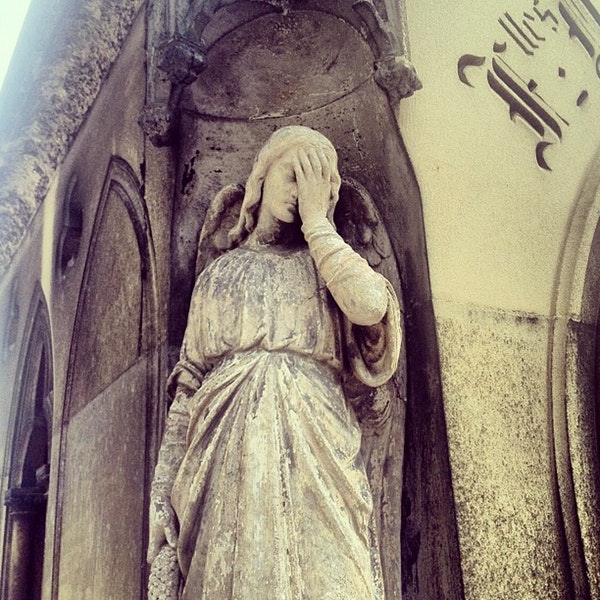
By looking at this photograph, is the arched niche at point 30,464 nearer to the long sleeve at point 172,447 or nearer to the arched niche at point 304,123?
the arched niche at point 304,123

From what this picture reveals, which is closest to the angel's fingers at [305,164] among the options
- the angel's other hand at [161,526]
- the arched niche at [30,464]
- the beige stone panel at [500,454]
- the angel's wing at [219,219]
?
the angel's wing at [219,219]

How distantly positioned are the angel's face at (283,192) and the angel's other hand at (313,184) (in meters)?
0.03

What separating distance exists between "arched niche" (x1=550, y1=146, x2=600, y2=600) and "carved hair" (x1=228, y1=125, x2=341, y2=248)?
3.28 ft

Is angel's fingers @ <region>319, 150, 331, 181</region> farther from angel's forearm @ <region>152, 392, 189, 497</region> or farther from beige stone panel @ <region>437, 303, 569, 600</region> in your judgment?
angel's forearm @ <region>152, 392, 189, 497</region>

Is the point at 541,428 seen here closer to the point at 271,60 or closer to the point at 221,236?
the point at 221,236

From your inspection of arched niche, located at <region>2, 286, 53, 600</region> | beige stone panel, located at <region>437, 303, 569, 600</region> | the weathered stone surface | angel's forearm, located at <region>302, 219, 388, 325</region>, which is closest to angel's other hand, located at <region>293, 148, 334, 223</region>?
angel's forearm, located at <region>302, 219, 388, 325</region>

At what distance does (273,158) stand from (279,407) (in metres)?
0.80

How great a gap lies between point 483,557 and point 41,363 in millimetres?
3463

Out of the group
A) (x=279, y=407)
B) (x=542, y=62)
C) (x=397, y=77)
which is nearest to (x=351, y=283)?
(x=279, y=407)

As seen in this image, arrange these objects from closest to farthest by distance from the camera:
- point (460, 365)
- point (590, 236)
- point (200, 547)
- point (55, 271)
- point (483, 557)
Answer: point (200, 547) < point (483, 557) < point (460, 365) < point (590, 236) < point (55, 271)

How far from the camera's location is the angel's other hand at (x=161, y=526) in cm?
190

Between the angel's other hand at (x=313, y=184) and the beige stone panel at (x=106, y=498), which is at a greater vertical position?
the angel's other hand at (x=313, y=184)

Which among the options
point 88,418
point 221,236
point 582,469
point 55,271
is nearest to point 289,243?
point 221,236

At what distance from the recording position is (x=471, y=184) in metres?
2.63
